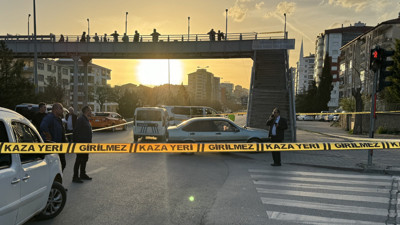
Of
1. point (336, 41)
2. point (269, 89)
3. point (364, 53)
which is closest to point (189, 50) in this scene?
point (269, 89)

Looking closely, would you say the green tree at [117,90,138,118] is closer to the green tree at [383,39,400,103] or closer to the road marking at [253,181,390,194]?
the green tree at [383,39,400,103]

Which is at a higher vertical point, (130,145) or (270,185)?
(130,145)

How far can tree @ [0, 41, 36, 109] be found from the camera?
23.9 meters

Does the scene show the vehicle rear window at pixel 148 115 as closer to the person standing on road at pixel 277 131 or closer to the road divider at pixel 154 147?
the person standing on road at pixel 277 131

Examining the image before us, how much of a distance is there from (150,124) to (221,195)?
31.7 feet

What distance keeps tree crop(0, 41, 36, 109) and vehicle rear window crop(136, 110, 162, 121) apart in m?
14.2

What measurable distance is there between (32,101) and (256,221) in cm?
2656

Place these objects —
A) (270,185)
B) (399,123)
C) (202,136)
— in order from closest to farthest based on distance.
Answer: (270,185) → (202,136) → (399,123)

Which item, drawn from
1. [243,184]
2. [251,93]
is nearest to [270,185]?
[243,184]

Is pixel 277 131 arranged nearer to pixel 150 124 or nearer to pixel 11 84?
pixel 150 124

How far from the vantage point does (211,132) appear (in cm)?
1211

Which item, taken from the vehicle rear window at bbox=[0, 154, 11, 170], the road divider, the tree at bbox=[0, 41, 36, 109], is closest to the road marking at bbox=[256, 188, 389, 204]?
the road divider

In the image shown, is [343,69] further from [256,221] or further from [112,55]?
[256,221]

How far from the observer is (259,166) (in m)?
9.77
